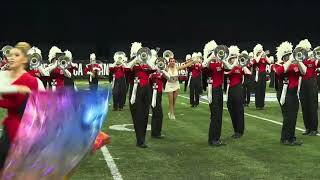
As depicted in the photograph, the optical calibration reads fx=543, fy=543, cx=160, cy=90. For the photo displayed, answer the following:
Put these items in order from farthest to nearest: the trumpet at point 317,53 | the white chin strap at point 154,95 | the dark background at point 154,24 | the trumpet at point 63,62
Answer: the dark background at point 154,24 → the trumpet at point 63,62 → the trumpet at point 317,53 → the white chin strap at point 154,95

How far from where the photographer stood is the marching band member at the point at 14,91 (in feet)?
15.9

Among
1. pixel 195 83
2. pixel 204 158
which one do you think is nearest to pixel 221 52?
pixel 204 158

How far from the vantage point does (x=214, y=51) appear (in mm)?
10195

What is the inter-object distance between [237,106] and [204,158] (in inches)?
110

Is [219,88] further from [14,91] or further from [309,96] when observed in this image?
[14,91]

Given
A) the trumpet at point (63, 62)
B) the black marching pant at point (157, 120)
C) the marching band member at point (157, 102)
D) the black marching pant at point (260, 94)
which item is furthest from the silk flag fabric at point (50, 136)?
the black marching pant at point (260, 94)

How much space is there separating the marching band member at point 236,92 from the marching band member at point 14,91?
21.5ft

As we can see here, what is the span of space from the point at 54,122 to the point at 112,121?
10.4 meters

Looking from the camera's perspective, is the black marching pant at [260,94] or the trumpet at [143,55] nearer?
the trumpet at [143,55]

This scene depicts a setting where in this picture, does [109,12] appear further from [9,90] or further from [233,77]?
[9,90]

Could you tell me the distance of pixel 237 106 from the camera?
11320 mm

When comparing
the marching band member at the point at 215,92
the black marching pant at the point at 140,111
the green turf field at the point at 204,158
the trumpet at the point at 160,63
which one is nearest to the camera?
the green turf field at the point at 204,158

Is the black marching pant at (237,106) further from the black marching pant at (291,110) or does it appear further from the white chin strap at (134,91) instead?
the white chin strap at (134,91)

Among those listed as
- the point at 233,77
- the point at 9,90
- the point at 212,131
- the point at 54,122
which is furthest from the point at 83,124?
the point at 233,77
